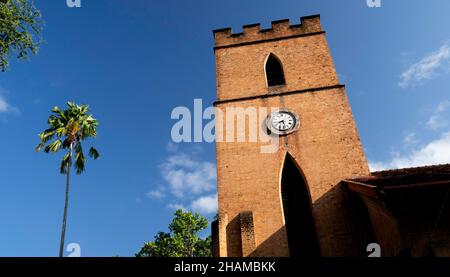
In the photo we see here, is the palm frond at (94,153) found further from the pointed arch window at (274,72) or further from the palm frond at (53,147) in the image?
the pointed arch window at (274,72)

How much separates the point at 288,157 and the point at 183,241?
22552 millimetres

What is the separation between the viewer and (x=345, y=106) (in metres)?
12.4

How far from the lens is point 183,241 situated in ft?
101

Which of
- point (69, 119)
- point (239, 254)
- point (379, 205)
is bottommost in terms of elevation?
point (239, 254)

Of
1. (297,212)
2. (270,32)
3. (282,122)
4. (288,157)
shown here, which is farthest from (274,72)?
(297,212)

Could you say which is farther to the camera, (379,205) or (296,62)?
(296,62)

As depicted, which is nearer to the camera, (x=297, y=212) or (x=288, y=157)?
(x=297, y=212)

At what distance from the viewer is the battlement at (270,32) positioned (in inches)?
601

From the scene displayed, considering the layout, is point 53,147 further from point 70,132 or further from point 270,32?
point 270,32

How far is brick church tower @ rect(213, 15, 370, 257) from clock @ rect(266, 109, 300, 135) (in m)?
0.04
